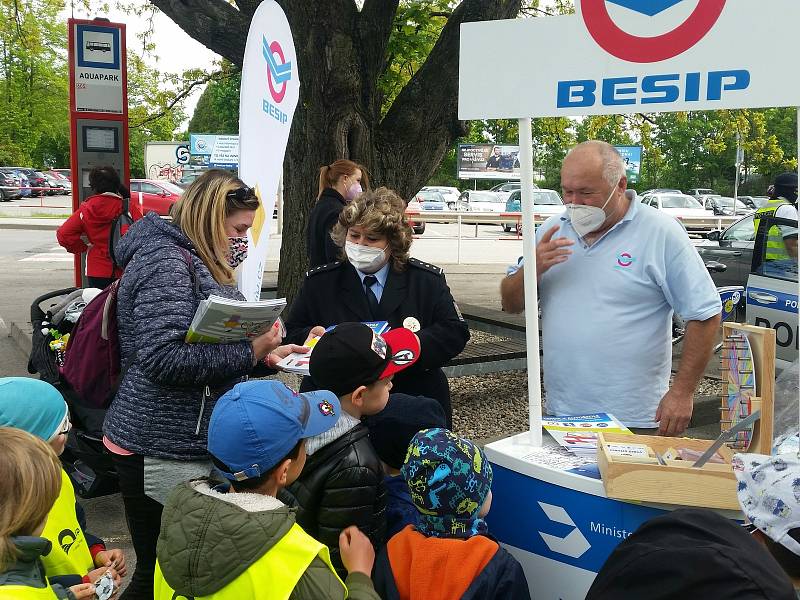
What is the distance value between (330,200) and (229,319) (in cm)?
327

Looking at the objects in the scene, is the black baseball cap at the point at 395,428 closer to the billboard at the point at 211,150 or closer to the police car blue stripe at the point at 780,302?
the police car blue stripe at the point at 780,302

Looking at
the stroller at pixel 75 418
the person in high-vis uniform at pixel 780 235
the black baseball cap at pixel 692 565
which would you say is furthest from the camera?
the person in high-vis uniform at pixel 780 235

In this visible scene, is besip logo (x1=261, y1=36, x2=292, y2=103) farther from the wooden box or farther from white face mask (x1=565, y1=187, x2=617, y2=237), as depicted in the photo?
the wooden box

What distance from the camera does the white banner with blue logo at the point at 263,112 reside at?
4.03 metres

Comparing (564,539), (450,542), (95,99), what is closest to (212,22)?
(95,99)

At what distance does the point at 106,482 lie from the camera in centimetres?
463

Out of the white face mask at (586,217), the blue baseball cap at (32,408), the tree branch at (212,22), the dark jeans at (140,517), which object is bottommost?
the dark jeans at (140,517)

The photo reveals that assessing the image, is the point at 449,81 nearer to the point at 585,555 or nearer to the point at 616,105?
the point at 616,105

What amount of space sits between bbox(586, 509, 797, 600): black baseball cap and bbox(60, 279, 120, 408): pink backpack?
2148 mm

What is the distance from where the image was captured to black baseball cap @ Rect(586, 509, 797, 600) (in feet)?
3.52

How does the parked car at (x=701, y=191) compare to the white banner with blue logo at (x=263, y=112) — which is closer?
the white banner with blue logo at (x=263, y=112)

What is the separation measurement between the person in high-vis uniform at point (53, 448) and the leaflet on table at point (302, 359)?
0.81 metres

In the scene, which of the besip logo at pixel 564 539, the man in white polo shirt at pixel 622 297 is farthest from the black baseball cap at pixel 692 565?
the man in white polo shirt at pixel 622 297

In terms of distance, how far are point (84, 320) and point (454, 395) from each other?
496 centimetres
